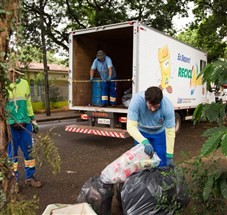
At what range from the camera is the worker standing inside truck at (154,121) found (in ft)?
11.1

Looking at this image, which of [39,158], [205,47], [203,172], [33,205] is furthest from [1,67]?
[205,47]

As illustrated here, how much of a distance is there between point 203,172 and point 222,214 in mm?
443

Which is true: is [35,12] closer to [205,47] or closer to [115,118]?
[115,118]

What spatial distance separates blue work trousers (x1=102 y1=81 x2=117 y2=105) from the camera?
8156 millimetres

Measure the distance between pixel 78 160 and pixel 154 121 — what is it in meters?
2.81

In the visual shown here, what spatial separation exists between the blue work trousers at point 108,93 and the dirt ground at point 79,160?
111 cm

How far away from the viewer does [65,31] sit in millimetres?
16109

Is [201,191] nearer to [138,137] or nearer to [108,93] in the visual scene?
[138,137]

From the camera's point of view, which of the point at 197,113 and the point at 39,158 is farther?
the point at 197,113

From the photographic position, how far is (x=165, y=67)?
806 cm

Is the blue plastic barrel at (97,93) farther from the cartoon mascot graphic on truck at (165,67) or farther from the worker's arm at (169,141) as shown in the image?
the worker's arm at (169,141)

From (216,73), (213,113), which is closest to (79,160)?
(213,113)

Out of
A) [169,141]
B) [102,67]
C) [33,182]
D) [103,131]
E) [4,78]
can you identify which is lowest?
[33,182]

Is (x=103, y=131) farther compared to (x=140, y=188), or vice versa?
(x=103, y=131)
